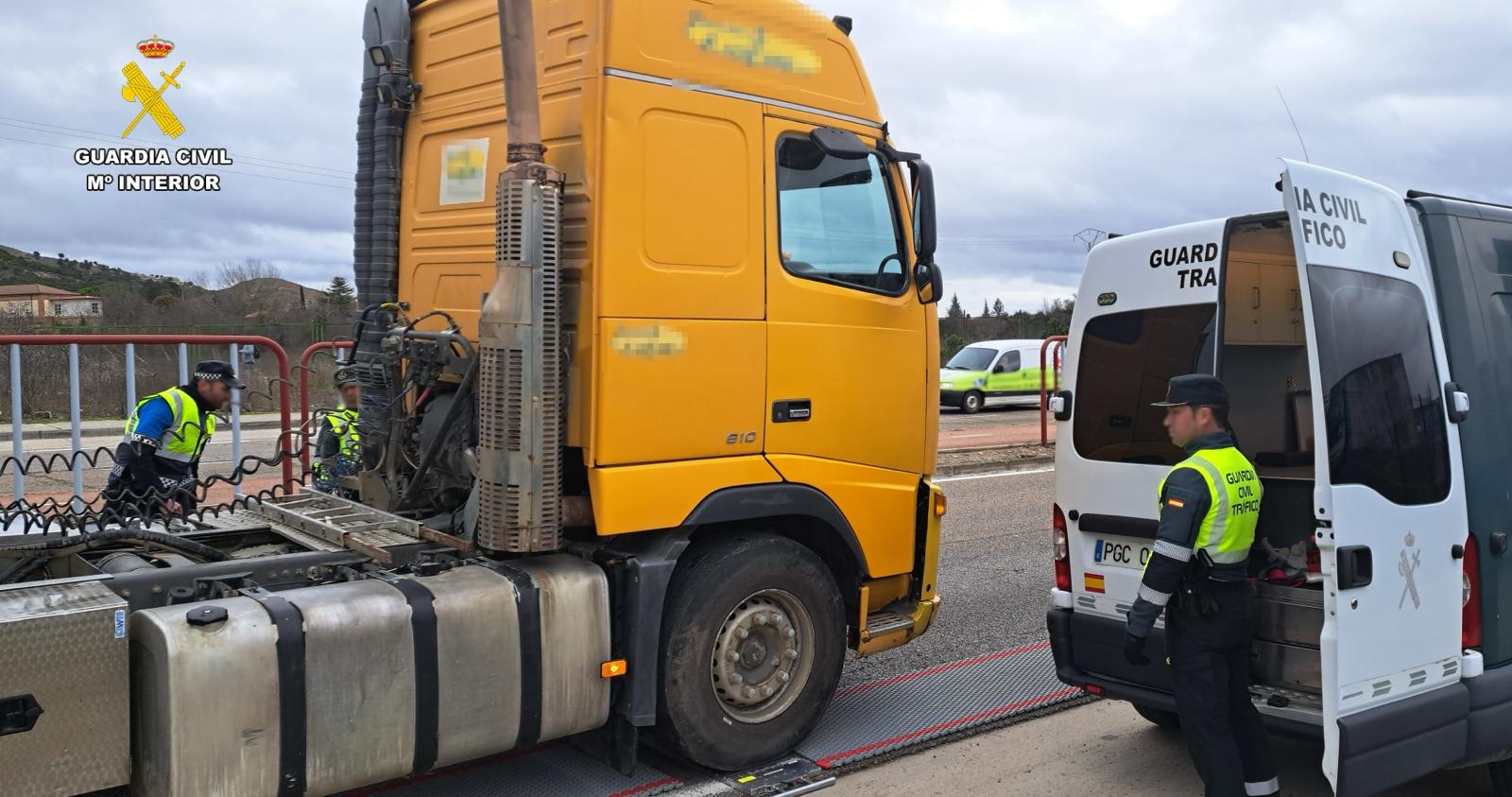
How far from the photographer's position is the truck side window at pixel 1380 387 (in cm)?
388

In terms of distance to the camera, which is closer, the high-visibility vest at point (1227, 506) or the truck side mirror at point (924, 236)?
the high-visibility vest at point (1227, 506)

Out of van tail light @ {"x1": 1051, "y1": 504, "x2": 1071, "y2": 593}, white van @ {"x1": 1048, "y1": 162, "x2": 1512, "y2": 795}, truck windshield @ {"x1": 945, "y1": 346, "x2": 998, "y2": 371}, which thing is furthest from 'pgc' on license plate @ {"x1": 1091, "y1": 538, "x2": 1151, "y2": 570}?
truck windshield @ {"x1": 945, "y1": 346, "x2": 998, "y2": 371}

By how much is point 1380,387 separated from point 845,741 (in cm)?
275

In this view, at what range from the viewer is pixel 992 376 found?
27.0 meters

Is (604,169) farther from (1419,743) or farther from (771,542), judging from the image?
(1419,743)

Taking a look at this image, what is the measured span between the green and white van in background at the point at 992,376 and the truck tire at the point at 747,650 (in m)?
22.0

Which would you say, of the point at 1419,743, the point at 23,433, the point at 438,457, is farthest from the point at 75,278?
the point at 1419,743

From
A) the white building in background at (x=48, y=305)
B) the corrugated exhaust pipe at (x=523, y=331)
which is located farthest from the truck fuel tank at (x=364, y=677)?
the white building in background at (x=48, y=305)

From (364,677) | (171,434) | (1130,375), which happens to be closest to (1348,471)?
(1130,375)

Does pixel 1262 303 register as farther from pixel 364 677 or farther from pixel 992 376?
pixel 992 376

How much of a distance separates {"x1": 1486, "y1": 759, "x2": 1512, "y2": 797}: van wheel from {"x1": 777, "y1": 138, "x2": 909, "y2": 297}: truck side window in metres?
3.17

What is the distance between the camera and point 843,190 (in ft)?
17.1

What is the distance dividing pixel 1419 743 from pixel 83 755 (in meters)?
4.49

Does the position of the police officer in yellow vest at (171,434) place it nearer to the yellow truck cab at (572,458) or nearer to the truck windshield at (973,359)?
the yellow truck cab at (572,458)
